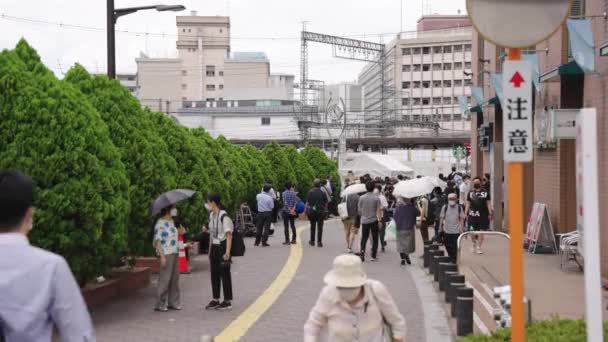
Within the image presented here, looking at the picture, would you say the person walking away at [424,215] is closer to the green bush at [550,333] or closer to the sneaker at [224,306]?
the sneaker at [224,306]

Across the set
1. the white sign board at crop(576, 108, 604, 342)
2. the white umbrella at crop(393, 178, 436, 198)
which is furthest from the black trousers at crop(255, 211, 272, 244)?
the white sign board at crop(576, 108, 604, 342)

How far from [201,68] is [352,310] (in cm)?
11015

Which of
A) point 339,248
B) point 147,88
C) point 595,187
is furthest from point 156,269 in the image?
point 147,88

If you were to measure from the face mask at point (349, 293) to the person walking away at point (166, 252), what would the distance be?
7.02 m

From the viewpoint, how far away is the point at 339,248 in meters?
22.7

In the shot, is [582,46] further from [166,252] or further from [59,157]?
[59,157]

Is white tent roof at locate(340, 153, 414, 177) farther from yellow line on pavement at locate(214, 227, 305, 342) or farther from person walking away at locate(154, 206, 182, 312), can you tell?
person walking away at locate(154, 206, 182, 312)

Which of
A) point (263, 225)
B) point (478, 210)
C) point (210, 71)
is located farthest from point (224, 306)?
point (210, 71)

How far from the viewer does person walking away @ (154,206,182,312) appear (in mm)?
12062

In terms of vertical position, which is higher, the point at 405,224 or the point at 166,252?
the point at 166,252

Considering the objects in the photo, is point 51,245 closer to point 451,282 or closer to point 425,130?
point 451,282

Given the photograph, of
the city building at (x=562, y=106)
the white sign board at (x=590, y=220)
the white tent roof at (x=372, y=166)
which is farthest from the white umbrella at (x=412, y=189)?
the white tent roof at (x=372, y=166)

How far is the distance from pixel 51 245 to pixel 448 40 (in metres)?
102

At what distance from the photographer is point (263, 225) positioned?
2320cm
